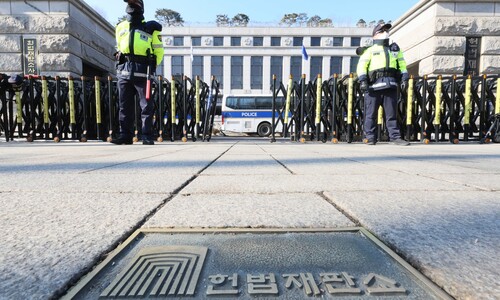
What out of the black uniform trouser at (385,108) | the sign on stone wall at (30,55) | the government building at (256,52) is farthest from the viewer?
the government building at (256,52)

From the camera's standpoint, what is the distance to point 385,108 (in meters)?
6.18

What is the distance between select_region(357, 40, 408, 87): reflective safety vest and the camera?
592cm

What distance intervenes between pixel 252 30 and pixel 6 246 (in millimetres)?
46192

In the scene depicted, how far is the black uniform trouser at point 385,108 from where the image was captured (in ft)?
19.8

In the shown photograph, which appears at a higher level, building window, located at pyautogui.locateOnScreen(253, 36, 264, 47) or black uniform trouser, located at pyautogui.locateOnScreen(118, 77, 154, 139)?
building window, located at pyautogui.locateOnScreen(253, 36, 264, 47)

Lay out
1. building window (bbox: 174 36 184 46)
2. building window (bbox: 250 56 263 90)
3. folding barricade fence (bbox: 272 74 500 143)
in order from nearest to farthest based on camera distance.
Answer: folding barricade fence (bbox: 272 74 500 143) → building window (bbox: 250 56 263 90) → building window (bbox: 174 36 184 46)

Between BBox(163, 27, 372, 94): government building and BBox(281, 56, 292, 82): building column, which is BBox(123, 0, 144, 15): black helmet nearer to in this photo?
BBox(163, 27, 372, 94): government building

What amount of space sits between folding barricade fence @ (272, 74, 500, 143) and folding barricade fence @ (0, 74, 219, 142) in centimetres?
259

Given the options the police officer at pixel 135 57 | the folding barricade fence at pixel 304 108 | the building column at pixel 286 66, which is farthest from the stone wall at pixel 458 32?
the building column at pixel 286 66

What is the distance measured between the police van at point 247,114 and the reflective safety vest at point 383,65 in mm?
12831

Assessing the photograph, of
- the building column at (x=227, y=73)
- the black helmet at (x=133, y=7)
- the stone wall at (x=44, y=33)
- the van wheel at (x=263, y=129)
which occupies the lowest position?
the van wheel at (x=263, y=129)

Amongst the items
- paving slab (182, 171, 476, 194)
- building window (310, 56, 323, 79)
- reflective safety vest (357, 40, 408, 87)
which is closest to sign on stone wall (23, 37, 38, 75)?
reflective safety vest (357, 40, 408, 87)

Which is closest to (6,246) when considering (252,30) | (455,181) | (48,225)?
(48,225)

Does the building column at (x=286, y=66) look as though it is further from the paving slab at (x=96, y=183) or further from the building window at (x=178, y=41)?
the paving slab at (x=96, y=183)
